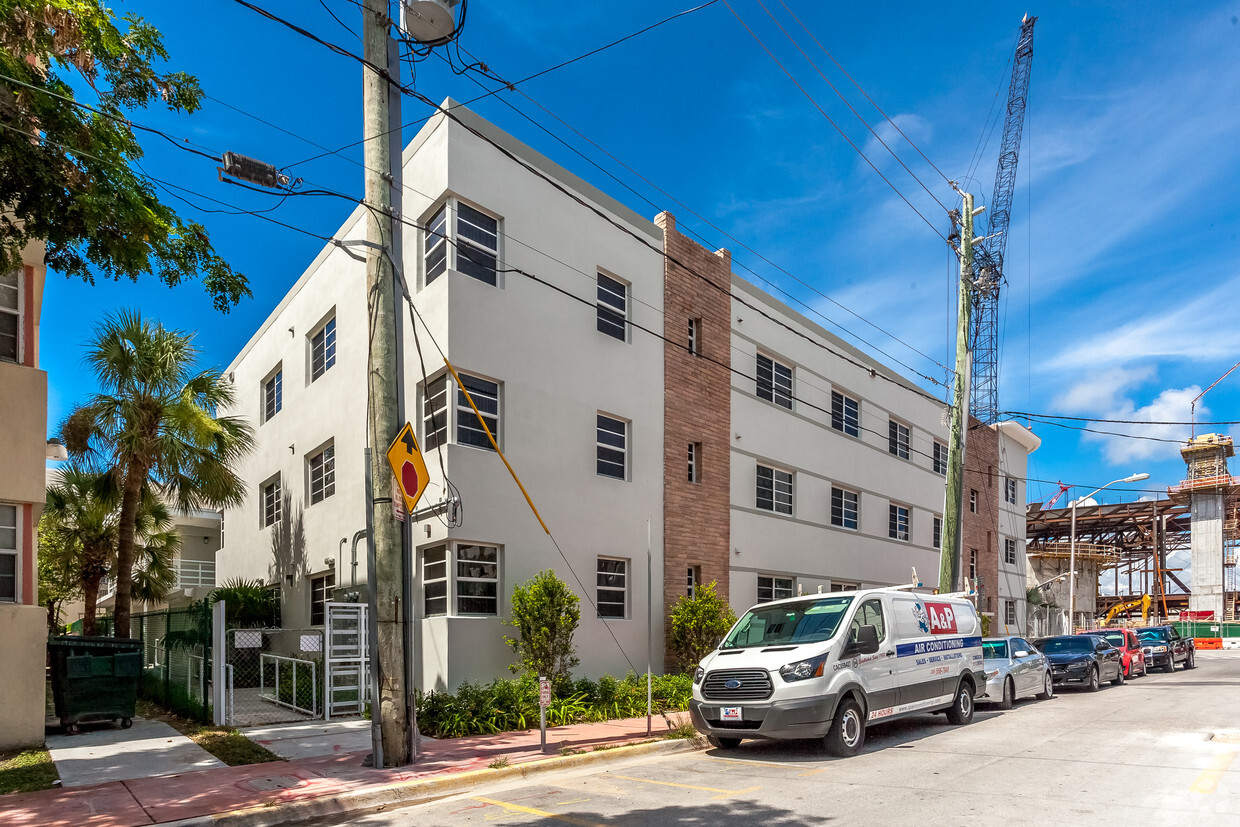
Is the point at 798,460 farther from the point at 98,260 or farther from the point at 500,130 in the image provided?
the point at 98,260

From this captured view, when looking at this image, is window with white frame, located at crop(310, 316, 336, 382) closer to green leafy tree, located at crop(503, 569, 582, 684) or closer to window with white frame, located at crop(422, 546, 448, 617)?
window with white frame, located at crop(422, 546, 448, 617)

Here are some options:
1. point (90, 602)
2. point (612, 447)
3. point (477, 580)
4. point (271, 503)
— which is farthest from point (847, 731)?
point (90, 602)

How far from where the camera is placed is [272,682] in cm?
1889

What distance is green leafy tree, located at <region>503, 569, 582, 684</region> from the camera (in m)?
14.4

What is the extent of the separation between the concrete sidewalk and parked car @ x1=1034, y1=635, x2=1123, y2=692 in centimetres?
1292

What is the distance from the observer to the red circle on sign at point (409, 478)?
10.2 m

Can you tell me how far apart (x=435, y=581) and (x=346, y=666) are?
2.34m

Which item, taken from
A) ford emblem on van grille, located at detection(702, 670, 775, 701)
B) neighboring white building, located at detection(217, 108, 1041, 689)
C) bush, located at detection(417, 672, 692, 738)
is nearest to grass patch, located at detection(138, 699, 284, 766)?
bush, located at detection(417, 672, 692, 738)

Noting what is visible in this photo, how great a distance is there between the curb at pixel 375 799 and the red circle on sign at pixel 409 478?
10.1 ft

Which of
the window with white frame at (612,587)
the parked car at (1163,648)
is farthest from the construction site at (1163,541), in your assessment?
the window with white frame at (612,587)

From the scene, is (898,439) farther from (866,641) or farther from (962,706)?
(866,641)

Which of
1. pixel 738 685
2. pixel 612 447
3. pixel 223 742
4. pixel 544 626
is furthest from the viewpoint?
pixel 612 447

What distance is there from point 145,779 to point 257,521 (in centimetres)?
1473

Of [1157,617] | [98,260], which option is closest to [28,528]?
[98,260]
